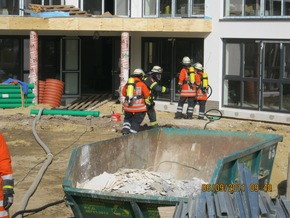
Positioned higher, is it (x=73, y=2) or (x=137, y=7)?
(x=73, y=2)

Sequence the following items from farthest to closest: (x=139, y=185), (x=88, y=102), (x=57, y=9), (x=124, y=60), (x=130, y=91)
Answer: (x=88, y=102)
(x=57, y=9)
(x=124, y=60)
(x=130, y=91)
(x=139, y=185)

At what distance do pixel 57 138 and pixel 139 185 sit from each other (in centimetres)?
894

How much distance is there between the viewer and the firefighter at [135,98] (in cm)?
1599

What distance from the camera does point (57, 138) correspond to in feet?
59.6

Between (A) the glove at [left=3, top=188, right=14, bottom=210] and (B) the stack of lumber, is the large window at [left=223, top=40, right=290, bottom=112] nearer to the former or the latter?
(B) the stack of lumber

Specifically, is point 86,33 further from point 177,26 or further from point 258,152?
point 258,152

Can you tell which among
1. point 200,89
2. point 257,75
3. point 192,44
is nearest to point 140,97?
point 200,89

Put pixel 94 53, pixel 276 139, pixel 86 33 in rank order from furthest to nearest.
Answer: pixel 94 53
pixel 86 33
pixel 276 139

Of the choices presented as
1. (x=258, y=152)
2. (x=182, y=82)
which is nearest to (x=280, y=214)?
(x=258, y=152)

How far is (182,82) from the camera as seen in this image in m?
20.1

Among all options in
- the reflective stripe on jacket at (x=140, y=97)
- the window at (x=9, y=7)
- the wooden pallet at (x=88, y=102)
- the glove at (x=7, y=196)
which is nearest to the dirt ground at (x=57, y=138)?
the wooden pallet at (x=88, y=102)

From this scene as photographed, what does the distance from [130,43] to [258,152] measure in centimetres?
1422

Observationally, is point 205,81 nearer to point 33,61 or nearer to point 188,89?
point 188,89

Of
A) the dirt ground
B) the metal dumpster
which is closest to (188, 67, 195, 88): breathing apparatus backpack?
the dirt ground
